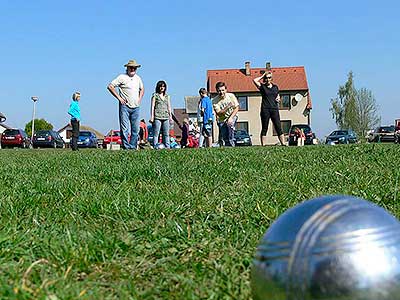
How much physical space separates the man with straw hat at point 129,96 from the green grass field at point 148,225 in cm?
748

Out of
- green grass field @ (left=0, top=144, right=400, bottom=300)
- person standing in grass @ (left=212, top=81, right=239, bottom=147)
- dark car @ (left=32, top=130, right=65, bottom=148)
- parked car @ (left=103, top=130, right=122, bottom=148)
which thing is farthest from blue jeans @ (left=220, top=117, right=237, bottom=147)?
dark car @ (left=32, top=130, right=65, bottom=148)

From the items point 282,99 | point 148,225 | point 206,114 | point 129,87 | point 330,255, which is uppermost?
point 282,99

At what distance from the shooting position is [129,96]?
1359 centimetres

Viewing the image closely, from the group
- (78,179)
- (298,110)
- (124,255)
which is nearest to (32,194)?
(78,179)

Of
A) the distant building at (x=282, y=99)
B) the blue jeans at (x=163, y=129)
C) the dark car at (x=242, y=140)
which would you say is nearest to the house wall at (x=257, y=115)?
the distant building at (x=282, y=99)

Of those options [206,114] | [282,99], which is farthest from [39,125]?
[206,114]

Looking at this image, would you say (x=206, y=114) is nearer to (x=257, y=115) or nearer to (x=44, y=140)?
(x=44, y=140)

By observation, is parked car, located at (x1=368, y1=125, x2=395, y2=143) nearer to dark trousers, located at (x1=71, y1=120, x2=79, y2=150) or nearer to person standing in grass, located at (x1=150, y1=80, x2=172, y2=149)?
dark trousers, located at (x1=71, y1=120, x2=79, y2=150)

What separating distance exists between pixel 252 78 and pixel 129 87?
59387 mm

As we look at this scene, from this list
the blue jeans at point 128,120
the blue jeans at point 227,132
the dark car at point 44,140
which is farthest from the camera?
the dark car at point 44,140

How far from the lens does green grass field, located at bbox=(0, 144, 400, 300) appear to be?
2373mm

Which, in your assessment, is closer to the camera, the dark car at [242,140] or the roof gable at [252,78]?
the dark car at [242,140]

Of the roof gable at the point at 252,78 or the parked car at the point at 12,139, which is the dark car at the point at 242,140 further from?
the roof gable at the point at 252,78

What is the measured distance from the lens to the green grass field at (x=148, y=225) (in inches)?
93.4
